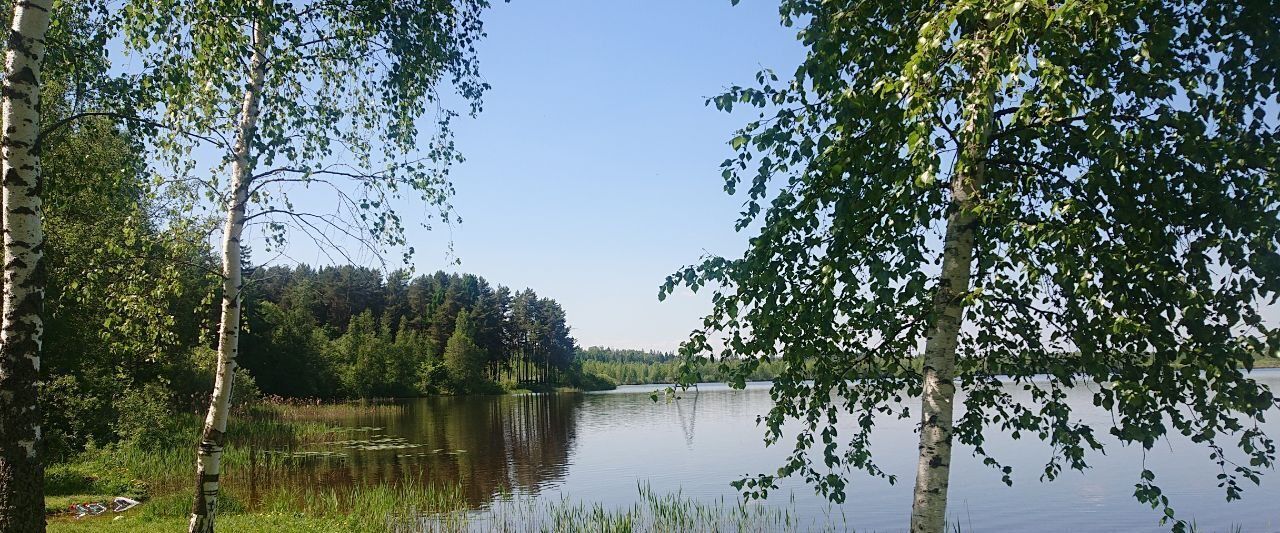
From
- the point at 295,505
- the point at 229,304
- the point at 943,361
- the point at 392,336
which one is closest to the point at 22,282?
the point at 229,304

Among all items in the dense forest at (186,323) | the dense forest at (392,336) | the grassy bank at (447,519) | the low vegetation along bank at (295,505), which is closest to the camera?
the dense forest at (186,323)

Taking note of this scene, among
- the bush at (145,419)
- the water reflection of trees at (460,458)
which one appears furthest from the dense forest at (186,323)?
the water reflection of trees at (460,458)

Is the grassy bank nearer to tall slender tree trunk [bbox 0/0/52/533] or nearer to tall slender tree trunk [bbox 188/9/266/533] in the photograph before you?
tall slender tree trunk [bbox 188/9/266/533]

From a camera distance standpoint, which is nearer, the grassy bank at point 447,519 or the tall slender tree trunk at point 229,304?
the tall slender tree trunk at point 229,304

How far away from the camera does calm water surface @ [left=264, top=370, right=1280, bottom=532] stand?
1711cm

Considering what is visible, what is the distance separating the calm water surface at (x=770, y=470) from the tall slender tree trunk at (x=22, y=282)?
6979 mm

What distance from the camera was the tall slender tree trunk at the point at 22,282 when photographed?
586cm

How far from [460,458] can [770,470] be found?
10.5 m

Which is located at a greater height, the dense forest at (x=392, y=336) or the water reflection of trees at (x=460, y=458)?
the dense forest at (x=392, y=336)

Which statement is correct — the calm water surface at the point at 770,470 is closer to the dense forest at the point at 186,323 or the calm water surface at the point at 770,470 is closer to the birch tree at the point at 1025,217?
the birch tree at the point at 1025,217

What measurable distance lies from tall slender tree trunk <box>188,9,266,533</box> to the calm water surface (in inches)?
220

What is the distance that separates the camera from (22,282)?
600 cm

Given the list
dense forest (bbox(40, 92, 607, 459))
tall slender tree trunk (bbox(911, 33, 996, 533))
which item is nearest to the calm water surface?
tall slender tree trunk (bbox(911, 33, 996, 533))

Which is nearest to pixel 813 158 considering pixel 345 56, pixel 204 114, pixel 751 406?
pixel 345 56
